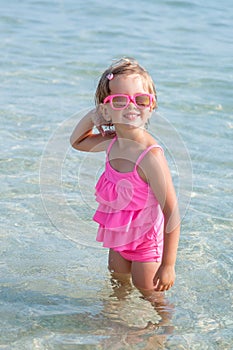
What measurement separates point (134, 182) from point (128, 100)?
0.38 m

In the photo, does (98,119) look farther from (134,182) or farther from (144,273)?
(144,273)

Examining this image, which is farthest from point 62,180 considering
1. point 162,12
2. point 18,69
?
point 162,12

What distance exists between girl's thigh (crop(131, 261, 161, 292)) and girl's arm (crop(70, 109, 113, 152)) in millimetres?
612

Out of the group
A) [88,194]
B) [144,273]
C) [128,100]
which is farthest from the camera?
[88,194]

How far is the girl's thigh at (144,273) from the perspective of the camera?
3348 millimetres

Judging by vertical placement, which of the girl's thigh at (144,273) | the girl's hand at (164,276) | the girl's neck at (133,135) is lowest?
the girl's thigh at (144,273)

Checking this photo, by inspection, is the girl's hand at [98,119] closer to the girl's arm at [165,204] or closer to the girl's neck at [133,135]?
the girl's neck at [133,135]

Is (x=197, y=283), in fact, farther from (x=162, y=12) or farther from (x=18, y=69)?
(x=162, y=12)

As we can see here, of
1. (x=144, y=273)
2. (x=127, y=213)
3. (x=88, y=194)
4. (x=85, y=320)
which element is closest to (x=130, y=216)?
(x=127, y=213)

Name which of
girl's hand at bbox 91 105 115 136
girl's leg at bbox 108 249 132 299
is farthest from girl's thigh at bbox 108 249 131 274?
girl's hand at bbox 91 105 115 136

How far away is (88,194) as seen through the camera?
499 centimetres

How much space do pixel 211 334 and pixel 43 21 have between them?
936 centimetres

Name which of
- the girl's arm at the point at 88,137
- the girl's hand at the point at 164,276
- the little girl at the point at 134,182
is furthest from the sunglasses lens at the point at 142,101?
the girl's hand at the point at 164,276

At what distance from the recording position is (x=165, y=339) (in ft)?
10.8
